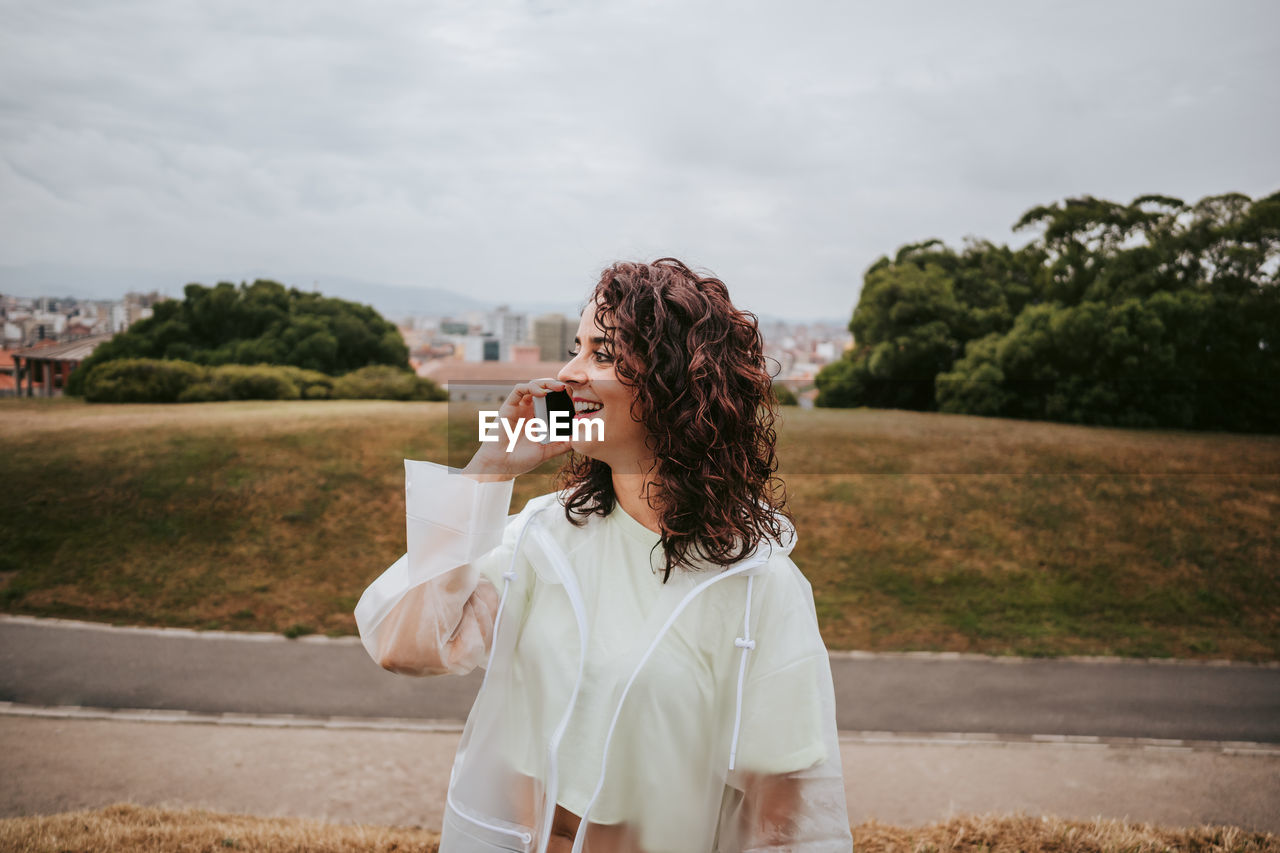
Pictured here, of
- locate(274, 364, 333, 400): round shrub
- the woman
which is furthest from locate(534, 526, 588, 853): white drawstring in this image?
locate(274, 364, 333, 400): round shrub

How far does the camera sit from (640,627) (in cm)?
137

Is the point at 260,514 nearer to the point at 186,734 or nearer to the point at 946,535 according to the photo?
the point at 186,734

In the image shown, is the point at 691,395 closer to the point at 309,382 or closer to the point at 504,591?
the point at 504,591

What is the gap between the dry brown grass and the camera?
3.01m

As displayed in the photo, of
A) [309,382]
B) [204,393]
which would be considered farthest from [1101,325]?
[204,393]

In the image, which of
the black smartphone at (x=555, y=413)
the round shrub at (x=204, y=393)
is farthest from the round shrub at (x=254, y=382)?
the black smartphone at (x=555, y=413)

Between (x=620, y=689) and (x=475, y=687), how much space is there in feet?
17.6

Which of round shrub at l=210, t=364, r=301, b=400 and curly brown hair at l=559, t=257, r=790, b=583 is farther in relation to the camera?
round shrub at l=210, t=364, r=301, b=400

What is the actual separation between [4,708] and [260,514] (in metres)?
3.83

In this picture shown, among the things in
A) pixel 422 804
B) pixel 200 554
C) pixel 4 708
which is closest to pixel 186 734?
pixel 4 708

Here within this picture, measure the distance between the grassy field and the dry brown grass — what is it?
164 inches

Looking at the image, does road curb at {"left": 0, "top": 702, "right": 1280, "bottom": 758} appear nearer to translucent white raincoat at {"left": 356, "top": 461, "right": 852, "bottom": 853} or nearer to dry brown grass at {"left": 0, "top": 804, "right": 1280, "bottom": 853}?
dry brown grass at {"left": 0, "top": 804, "right": 1280, "bottom": 853}

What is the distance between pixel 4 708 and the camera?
18.6ft

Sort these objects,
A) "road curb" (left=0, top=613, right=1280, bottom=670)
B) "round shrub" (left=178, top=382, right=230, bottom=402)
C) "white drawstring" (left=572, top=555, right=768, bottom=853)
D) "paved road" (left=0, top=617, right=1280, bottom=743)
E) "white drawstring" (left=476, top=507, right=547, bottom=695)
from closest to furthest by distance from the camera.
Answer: "white drawstring" (left=572, top=555, right=768, bottom=853) < "white drawstring" (left=476, top=507, right=547, bottom=695) < "paved road" (left=0, top=617, right=1280, bottom=743) < "road curb" (left=0, top=613, right=1280, bottom=670) < "round shrub" (left=178, top=382, right=230, bottom=402)
